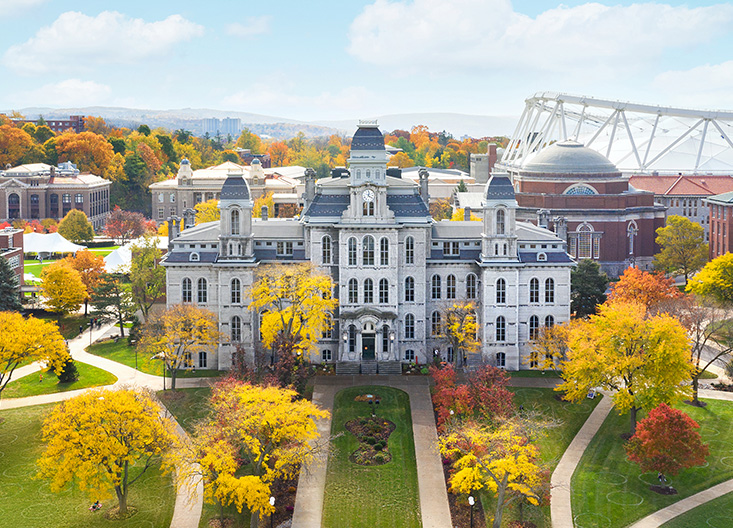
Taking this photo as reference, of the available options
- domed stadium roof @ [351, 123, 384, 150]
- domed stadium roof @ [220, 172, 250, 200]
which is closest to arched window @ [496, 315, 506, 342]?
domed stadium roof @ [351, 123, 384, 150]

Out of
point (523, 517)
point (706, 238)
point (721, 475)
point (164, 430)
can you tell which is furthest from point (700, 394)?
point (706, 238)

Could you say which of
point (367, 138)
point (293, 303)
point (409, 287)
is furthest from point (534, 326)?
point (367, 138)

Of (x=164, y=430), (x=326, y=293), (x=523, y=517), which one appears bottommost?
(x=523, y=517)

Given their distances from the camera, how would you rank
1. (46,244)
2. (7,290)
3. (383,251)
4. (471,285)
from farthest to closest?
(46,244) < (7,290) < (471,285) < (383,251)

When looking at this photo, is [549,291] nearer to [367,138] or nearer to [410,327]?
[410,327]

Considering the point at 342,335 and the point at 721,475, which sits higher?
the point at 342,335

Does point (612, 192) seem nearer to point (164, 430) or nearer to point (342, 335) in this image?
point (342, 335)
